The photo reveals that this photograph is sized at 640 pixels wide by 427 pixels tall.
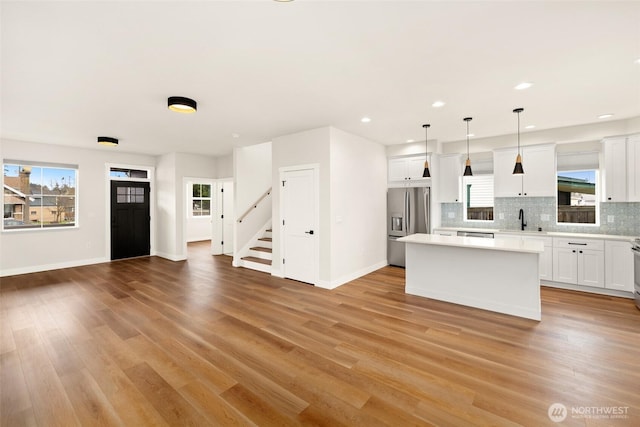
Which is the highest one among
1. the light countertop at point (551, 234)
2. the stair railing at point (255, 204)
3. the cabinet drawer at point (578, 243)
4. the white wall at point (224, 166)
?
the white wall at point (224, 166)

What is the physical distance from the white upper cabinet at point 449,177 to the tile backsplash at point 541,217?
285 mm

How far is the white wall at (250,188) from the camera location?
6707 millimetres

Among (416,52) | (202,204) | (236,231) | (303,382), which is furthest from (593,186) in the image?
(202,204)

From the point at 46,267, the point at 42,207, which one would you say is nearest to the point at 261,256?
the point at 46,267

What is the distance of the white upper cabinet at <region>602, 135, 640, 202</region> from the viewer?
14.4ft

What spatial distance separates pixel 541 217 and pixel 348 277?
386 cm

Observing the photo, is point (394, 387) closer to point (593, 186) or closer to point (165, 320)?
point (165, 320)

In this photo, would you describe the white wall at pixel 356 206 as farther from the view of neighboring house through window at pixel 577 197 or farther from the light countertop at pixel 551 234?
the view of neighboring house through window at pixel 577 197

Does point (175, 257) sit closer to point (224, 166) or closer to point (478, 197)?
point (224, 166)

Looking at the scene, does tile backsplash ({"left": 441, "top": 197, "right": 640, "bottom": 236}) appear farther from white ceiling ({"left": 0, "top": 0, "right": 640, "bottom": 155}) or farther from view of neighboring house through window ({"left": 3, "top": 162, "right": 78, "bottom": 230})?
view of neighboring house through window ({"left": 3, "top": 162, "right": 78, "bottom": 230})

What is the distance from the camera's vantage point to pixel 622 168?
4523mm

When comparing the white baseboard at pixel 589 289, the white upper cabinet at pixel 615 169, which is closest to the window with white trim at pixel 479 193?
the white baseboard at pixel 589 289

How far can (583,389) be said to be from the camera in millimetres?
2195

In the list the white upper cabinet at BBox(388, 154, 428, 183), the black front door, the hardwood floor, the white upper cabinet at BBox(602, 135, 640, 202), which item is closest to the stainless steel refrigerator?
the white upper cabinet at BBox(388, 154, 428, 183)
